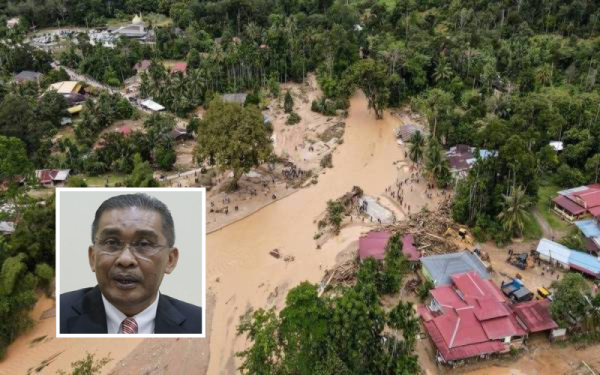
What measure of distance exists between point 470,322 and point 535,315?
9.05ft

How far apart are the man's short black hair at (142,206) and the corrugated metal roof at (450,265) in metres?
15.0

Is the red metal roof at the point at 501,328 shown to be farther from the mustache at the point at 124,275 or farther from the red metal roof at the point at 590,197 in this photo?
the mustache at the point at 124,275

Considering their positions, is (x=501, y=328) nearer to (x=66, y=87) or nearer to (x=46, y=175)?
(x=46, y=175)

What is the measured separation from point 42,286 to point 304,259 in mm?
12165

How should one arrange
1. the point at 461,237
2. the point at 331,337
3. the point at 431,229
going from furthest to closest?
the point at 431,229 → the point at 461,237 → the point at 331,337

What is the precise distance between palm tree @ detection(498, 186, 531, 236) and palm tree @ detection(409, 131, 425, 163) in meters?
8.16

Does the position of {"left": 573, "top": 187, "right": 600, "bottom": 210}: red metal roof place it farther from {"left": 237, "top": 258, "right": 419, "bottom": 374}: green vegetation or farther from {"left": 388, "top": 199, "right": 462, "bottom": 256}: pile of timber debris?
{"left": 237, "top": 258, "right": 419, "bottom": 374}: green vegetation

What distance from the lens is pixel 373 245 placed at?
2483 centimetres

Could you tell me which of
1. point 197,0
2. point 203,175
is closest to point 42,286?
point 203,175

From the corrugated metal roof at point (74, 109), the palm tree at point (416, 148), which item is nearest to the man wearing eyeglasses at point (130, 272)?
the palm tree at point (416, 148)

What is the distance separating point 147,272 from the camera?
10195mm

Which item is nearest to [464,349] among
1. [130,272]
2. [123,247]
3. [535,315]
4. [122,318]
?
[535,315]

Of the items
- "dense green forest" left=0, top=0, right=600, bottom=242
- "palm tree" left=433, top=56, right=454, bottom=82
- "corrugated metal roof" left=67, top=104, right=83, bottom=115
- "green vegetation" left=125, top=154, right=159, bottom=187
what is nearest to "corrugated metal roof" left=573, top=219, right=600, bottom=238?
"dense green forest" left=0, top=0, right=600, bottom=242

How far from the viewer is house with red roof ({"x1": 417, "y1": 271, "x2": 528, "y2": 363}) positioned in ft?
62.3
